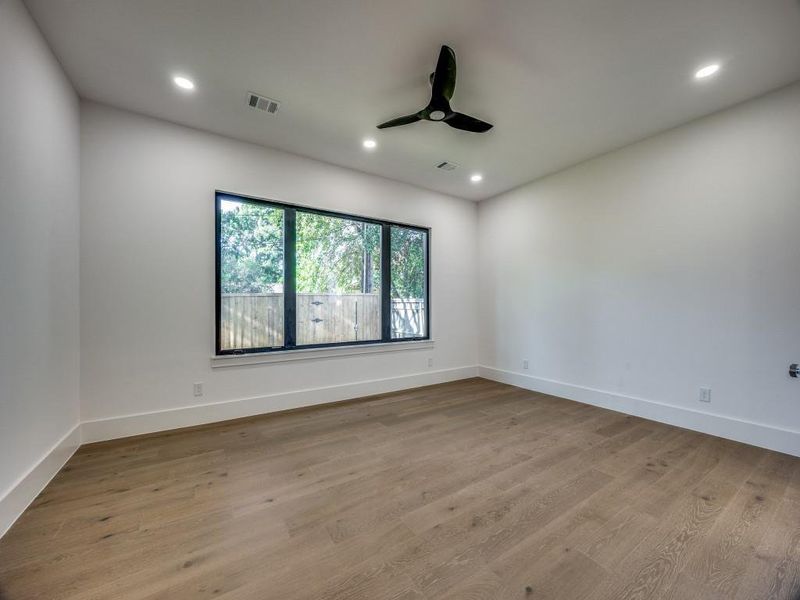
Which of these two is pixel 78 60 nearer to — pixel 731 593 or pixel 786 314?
pixel 731 593

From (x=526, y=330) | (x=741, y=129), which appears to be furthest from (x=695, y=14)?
(x=526, y=330)

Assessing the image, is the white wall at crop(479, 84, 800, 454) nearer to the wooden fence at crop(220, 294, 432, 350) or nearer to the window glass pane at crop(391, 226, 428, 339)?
the window glass pane at crop(391, 226, 428, 339)

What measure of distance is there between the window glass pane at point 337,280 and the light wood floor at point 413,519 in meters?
1.37

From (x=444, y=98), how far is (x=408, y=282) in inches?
104

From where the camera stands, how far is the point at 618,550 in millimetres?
1527

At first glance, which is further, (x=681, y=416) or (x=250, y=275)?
(x=250, y=275)

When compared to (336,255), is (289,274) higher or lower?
lower

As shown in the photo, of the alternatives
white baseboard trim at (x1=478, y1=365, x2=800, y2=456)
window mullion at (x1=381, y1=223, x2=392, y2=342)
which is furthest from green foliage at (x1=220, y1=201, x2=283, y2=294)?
white baseboard trim at (x1=478, y1=365, x2=800, y2=456)

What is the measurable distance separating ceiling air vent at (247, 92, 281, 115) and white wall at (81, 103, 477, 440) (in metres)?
0.70

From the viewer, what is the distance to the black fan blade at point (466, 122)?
8.03 ft

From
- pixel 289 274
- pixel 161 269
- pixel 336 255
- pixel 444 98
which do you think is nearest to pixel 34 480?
pixel 161 269

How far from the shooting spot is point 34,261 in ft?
6.57

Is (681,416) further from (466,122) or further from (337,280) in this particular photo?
(337,280)

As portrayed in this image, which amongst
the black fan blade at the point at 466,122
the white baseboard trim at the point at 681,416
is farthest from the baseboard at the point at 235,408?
the black fan blade at the point at 466,122
